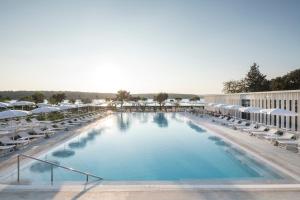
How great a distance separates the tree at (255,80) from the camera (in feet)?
184

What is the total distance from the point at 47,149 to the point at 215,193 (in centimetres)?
846

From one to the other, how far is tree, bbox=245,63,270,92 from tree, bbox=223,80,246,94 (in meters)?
2.78

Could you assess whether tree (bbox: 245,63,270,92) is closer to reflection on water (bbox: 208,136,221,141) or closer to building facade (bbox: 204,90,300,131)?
building facade (bbox: 204,90,300,131)

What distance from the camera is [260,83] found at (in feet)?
185

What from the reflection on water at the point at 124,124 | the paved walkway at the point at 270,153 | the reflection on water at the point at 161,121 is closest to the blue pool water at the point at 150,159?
the paved walkway at the point at 270,153

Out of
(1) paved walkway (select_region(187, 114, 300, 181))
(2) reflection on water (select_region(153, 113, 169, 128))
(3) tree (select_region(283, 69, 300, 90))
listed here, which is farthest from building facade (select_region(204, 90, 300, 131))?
(3) tree (select_region(283, 69, 300, 90))

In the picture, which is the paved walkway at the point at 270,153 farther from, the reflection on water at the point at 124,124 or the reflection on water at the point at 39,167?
the reflection on water at the point at 124,124

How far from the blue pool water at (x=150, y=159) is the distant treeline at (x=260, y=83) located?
1332 inches

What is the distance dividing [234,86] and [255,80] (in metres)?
7.57

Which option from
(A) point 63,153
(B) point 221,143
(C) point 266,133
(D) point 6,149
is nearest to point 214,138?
(B) point 221,143

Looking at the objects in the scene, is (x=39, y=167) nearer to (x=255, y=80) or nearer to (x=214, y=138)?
(x=214, y=138)

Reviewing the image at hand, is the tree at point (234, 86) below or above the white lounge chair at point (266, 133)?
above

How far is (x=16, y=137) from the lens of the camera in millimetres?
14625

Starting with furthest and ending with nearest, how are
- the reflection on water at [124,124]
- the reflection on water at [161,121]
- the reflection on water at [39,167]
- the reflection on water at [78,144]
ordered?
the reflection on water at [161,121] < the reflection on water at [124,124] < the reflection on water at [78,144] < the reflection on water at [39,167]
